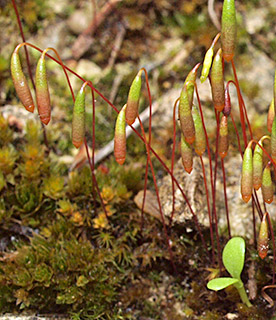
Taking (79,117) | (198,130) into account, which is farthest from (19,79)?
(198,130)

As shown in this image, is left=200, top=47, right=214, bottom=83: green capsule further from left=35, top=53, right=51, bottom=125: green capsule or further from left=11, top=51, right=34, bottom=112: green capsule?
left=11, top=51, right=34, bottom=112: green capsule

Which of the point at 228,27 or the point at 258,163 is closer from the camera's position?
the point at 228,27

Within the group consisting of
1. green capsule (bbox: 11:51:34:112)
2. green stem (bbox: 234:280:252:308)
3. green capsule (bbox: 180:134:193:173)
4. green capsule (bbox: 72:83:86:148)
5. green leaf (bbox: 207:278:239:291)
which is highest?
green capsule (bbox: 11:51:34:112)

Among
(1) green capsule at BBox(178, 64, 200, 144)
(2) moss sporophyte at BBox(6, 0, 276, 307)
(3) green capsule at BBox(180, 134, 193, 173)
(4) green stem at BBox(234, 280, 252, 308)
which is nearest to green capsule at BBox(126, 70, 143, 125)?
(2) moss sporophyte at BBox(6, 0, 276, 307)

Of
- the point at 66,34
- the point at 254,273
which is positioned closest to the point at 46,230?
the point at 254,273

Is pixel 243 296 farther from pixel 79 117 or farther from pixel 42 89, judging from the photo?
pixel 42 89

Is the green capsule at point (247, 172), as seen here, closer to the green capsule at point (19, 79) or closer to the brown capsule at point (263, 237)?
the brown capsule at point (263, 237)
